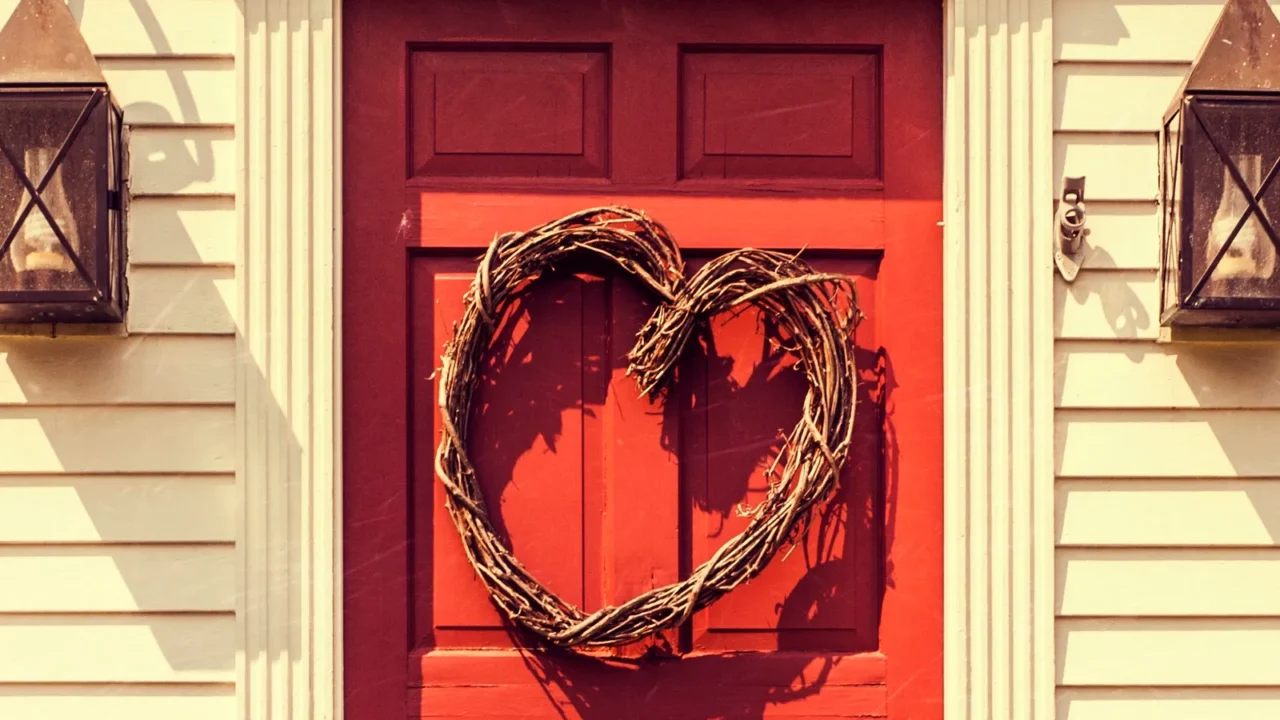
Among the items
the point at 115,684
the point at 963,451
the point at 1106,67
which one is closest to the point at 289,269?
the point at 115,684

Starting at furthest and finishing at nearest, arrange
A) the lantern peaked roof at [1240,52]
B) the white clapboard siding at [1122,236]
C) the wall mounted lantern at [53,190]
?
1. the white clapboard siding at [1122,236]
2. the lantern peaked roof at [1240,52]
3. the wall mounted lantern at [53,190]

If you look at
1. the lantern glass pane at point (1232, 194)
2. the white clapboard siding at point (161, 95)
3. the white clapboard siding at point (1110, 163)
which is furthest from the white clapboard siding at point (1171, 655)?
the white clapboard siding at point (161, 95)

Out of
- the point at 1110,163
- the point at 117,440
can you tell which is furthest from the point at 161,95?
the point at 1110,163

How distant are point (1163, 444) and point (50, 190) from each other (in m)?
2.63

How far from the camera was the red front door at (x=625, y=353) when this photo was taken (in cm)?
324

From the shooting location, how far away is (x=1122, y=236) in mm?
3252

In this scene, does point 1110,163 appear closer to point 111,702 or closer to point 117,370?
point 117,370

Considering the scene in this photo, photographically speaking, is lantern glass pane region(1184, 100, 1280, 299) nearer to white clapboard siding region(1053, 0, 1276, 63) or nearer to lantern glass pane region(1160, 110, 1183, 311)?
lantern glass pane region(1160, 110, 1183, 311)

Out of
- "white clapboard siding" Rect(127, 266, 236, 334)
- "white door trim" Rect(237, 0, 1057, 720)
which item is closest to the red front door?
"white door trim" Rect(237, 0, 1057, 720)

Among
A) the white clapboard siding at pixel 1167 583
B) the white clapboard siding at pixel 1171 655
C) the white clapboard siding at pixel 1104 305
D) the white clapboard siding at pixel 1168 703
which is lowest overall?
the white clapboard siding at pixel 1168 703

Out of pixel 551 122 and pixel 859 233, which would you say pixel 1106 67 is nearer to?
pixel 859 233

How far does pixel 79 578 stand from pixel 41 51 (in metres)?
1.21

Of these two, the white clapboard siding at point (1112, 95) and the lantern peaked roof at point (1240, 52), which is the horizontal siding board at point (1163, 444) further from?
the lantern peaked roof at point (1240, 52)

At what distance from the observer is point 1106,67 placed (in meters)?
3.28
